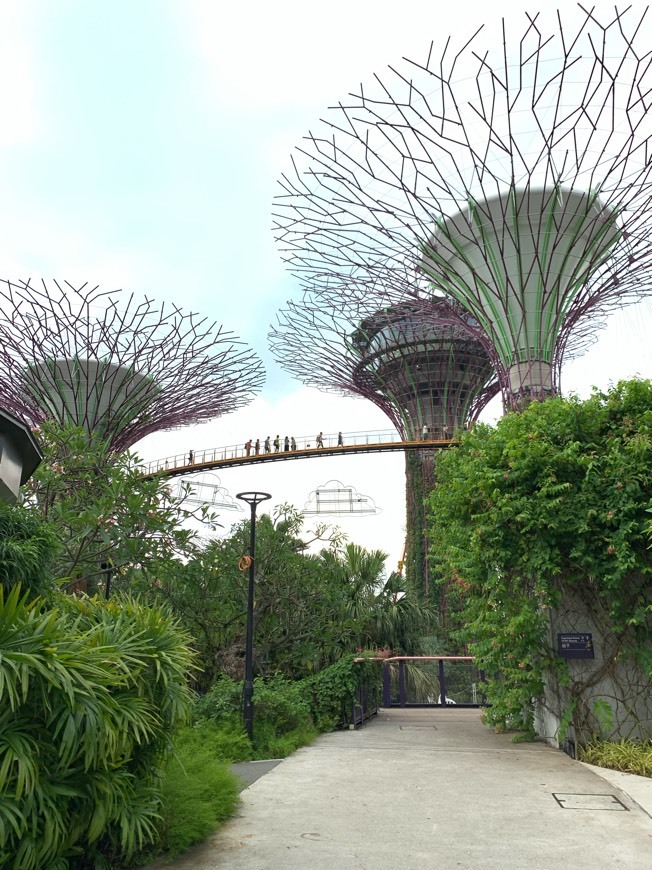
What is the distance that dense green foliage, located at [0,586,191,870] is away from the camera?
4.00 m

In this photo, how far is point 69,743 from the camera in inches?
163

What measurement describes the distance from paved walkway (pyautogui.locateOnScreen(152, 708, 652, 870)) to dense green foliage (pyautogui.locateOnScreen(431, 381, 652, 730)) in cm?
166

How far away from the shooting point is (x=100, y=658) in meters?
4.65

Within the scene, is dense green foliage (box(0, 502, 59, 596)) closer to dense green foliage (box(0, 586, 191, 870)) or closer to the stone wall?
dense green foliage (box(0, 586, 191, 870))

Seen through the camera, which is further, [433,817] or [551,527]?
[551,527]

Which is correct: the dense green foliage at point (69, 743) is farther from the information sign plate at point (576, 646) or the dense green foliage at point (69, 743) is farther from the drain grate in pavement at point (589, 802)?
the information sign plate at point (576, 646)

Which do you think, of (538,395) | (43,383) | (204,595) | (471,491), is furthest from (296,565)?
(43,383)

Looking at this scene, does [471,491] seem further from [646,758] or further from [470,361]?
[470,361]

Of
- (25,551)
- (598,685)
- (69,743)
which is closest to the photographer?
(69,743)

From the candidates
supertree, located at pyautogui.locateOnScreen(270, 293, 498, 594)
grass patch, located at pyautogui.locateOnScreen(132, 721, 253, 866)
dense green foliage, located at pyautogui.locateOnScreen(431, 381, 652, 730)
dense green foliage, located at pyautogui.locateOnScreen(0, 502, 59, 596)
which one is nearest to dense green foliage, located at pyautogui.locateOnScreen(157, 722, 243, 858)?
grass patch, located at pyautogui.locateOnScreen(132, 721, 253, 866)

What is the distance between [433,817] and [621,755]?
3.99 meters

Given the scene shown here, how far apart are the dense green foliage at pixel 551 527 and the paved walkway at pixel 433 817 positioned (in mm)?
1661

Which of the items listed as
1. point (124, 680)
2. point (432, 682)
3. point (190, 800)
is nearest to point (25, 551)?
point (124, 680)

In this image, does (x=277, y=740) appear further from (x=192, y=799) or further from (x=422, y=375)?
(x=422, y=375)
